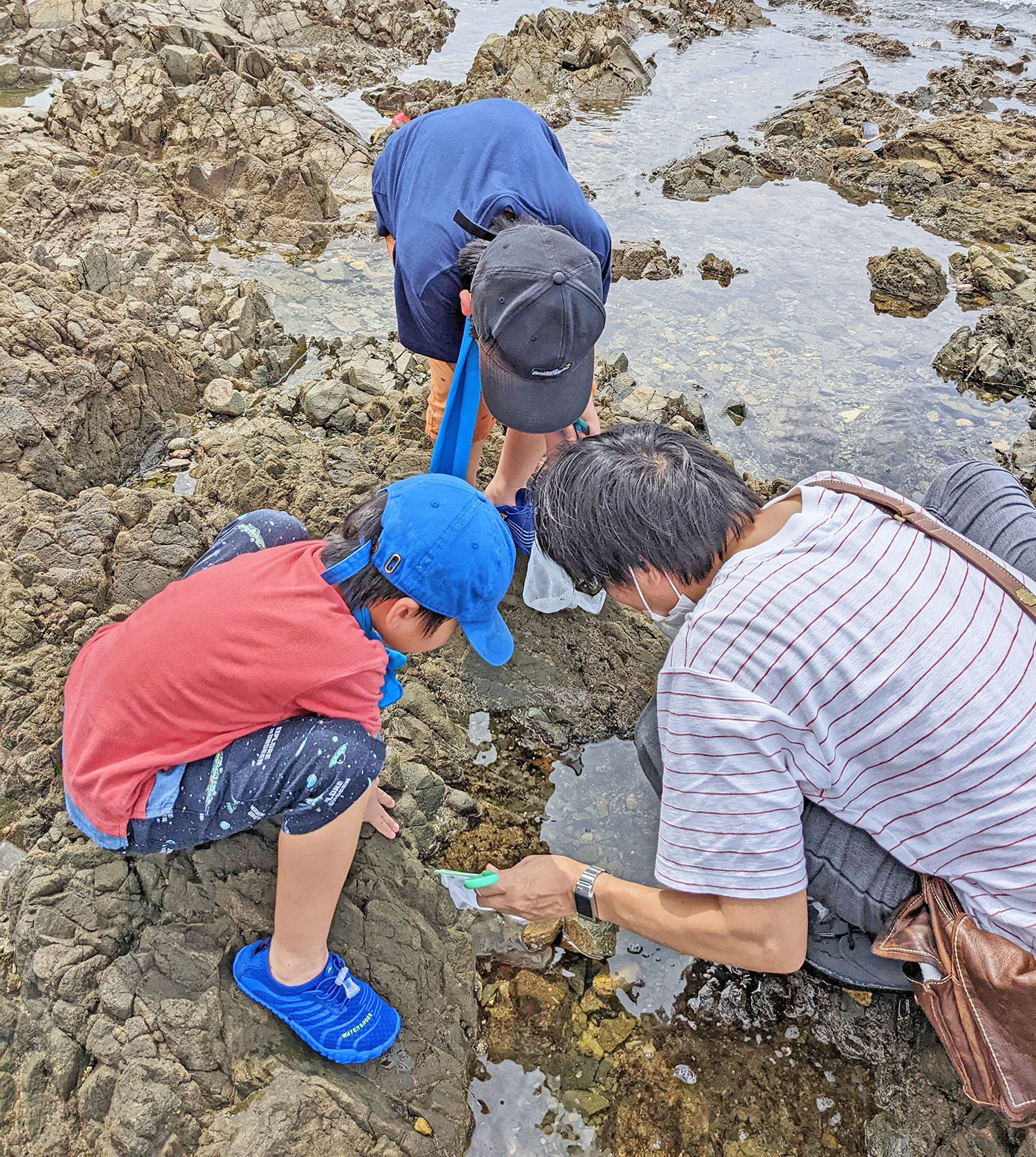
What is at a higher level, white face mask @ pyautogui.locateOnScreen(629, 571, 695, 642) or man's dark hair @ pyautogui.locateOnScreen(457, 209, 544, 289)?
man's dark hair @ pyautogui.locateOnScreen(457, 209, 544, 289)

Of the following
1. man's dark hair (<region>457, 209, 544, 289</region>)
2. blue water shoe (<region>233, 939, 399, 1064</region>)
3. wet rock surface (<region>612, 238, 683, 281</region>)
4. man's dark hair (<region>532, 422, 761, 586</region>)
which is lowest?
blue water shoe (<region>233, 939, 399, 1064</region>)

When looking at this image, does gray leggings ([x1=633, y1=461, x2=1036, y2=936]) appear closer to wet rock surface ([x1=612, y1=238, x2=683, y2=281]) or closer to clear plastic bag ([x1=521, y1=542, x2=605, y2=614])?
clear plastic bag ([x1=521, y1=542, x2=605, y2=614])

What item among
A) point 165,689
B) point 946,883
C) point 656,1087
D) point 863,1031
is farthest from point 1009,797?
point 165,689

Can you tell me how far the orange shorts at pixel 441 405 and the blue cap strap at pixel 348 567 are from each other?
1.08 meters

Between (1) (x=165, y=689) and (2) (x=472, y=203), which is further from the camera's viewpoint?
(2) (x=472, y=203)

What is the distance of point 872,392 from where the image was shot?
4000 mm

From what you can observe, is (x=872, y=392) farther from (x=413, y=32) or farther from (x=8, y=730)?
(x=413, y=32)

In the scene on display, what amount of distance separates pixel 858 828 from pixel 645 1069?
2.35ft

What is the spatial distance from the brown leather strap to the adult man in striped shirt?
1.0 inches

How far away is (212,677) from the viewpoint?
1.47 meters

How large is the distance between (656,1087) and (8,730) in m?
1.63

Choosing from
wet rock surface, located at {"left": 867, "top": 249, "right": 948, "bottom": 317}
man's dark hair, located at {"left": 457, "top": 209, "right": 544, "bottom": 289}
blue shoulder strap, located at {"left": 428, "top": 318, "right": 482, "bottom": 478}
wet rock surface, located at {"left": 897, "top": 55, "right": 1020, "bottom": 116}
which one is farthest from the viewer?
wet rock surface, located at {"left": 897, "top": 55, "right": 1020, "bottom": 116}

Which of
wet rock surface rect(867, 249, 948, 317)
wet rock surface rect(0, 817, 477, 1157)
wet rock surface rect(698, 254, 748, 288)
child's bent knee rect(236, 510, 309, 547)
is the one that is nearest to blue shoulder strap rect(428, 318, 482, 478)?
child's bent knee rect(236, 510, 309, 547)

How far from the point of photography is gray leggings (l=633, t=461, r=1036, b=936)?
1.60m
